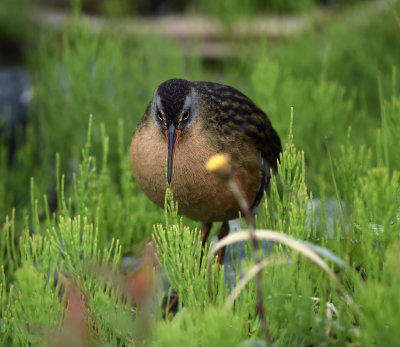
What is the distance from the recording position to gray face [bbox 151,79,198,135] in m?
2.73

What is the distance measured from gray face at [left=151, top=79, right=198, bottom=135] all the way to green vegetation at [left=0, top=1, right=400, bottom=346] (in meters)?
0.37

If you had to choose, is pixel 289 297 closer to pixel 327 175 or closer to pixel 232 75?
pixel 327 175

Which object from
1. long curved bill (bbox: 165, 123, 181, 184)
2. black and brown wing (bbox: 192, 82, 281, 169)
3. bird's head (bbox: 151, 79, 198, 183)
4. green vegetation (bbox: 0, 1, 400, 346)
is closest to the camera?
green vegetation (bbox: 0, 1, 400, 346)

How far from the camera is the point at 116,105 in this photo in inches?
181

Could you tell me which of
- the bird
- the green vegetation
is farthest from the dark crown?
the green vegetation

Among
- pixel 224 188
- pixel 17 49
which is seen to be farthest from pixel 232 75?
pixel 17 49

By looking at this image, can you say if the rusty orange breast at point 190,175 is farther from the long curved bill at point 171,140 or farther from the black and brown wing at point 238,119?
the black and brown wing at point 238,119

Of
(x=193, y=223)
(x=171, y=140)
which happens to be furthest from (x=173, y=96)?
(x=193, y=223)

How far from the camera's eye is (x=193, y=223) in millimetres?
3580

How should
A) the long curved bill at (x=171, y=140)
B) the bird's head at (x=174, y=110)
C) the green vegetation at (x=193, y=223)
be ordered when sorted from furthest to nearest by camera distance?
the bird's head at (x=174, y=110) < the long curved bill at (x=171, y=140) < the green vegetation at (x=193, y=223)

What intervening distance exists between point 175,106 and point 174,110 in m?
0.02

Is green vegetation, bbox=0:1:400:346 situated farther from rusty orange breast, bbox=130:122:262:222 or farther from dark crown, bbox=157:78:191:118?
dark crown, bbox=157:78:191:118

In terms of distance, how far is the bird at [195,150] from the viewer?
2707 millimetres

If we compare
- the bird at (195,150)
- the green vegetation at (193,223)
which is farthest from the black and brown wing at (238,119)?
the green vegetation at (193,223)
